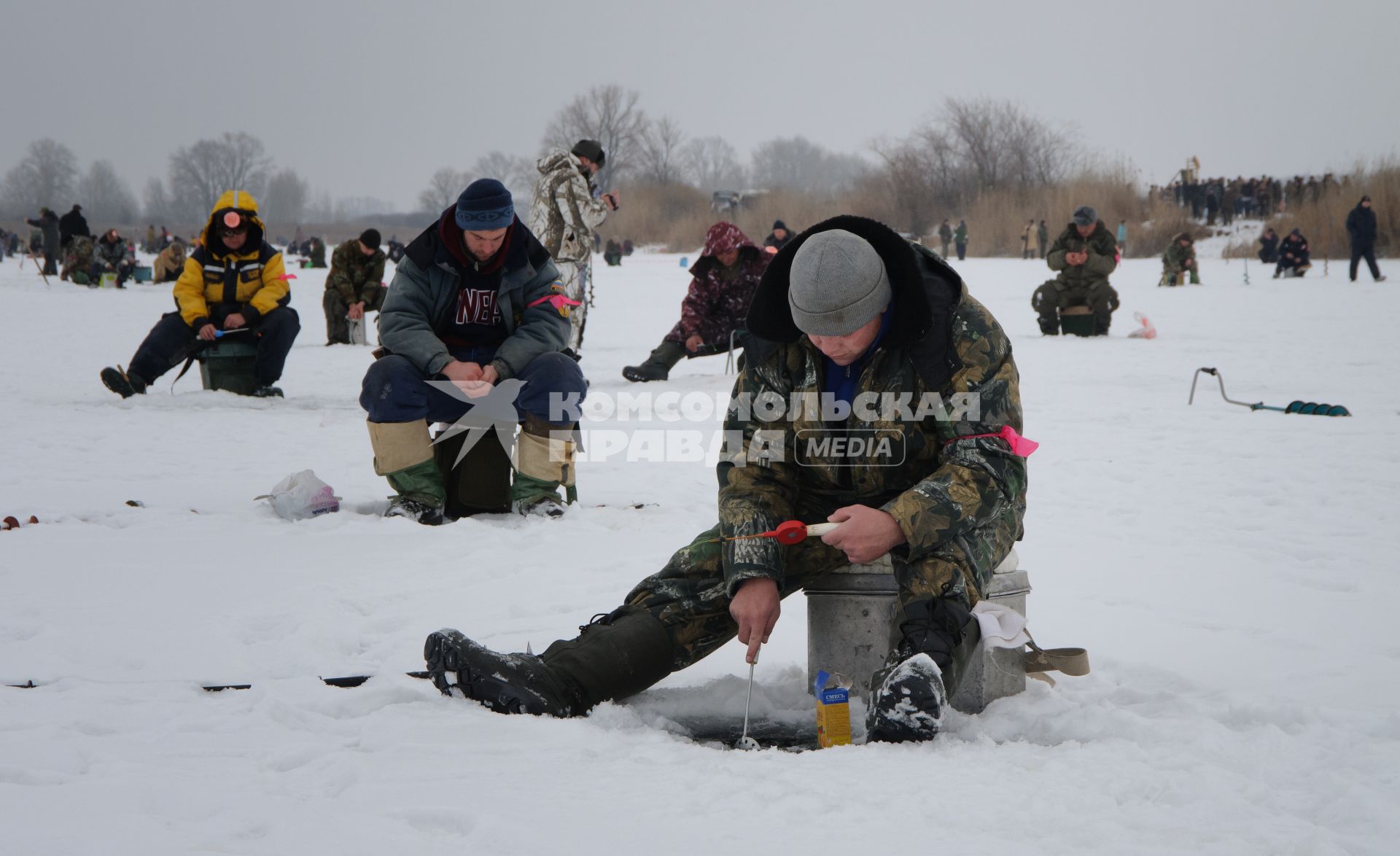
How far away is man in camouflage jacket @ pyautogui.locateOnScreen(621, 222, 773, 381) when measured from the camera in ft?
26.9

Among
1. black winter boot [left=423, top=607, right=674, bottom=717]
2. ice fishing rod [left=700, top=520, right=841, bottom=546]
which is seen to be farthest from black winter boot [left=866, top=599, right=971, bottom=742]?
black winter boot [left=423, top=607, right=674, bottom=717]

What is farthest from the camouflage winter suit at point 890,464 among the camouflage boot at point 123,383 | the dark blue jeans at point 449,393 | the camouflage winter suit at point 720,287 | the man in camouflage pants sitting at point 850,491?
the camouflage boot at point 123,383

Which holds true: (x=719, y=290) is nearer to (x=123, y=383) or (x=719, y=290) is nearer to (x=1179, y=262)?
(x=123, y=383)

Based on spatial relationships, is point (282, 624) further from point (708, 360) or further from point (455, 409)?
point (708, 360)

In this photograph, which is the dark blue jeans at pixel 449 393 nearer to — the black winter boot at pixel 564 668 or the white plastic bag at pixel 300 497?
the white plastic bag at pixel 300 497

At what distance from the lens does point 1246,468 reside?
17.8 feet

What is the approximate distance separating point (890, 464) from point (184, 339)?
18.9ft

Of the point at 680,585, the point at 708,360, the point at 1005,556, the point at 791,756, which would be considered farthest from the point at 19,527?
the point at 708,360

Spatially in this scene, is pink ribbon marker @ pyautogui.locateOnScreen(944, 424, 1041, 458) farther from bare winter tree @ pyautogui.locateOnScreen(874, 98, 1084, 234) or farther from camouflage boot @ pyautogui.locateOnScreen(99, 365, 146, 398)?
bare winter tree @ pyautogui.locateOnScreen(874, 98, 1084, 234)

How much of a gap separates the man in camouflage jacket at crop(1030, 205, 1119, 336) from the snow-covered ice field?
5441mm

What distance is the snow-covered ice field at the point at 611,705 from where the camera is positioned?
1.92 metres

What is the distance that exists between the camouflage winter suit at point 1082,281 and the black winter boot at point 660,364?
484 centimetres

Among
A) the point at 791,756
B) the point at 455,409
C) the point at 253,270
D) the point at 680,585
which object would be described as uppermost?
the point at 253,270

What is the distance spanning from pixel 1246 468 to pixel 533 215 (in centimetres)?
522
